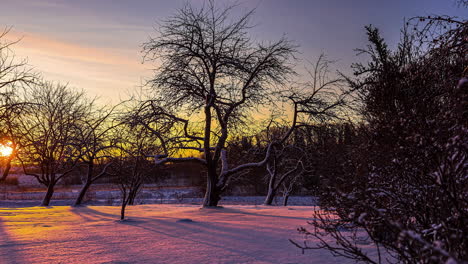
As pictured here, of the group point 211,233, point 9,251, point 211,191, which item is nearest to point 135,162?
point 211,191

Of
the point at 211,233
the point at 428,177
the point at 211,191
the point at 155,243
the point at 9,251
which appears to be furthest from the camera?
the point at 211,191

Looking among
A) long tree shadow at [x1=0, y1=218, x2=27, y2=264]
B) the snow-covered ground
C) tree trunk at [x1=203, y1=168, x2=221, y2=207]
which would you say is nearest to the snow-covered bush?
the snow-covered ground

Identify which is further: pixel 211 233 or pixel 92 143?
pixel 92 143

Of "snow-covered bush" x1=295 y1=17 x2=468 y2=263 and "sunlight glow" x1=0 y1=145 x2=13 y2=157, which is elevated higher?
"sunlight glow" x1=0 y1=145 x2=13 y2=157

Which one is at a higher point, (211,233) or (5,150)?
(5,150)

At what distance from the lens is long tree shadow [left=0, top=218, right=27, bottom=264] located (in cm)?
573

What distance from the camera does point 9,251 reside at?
248 inches

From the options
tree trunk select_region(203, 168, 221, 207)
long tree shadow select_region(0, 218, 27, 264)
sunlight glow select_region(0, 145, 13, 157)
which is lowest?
long tree shadow select_region(0, 218, 27, 264)

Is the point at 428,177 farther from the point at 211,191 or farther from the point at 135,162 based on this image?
the point at 211,191

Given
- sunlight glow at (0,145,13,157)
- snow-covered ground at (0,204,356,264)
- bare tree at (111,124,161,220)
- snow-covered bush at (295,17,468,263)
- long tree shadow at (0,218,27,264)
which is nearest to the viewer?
snow-covered bush at (295,17,468,263)

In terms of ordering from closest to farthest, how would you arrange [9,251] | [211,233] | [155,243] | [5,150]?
[9,251] → [155,243] → [211,233] → [5,150]

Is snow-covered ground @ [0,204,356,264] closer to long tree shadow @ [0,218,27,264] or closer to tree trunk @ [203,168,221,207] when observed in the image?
long tree shadow @ [0,218,27,264]

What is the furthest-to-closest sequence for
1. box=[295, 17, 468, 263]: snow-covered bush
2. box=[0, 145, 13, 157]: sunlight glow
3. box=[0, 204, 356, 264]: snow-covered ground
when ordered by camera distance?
box=[0, 145, 13, 157]: sunlight glow
box=[0, 204, 356, 264]: snow-covered ground
box=[295, 17, 468, 263]: snow-covered bush

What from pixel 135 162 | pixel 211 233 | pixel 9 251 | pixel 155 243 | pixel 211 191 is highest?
pixel 135 162
